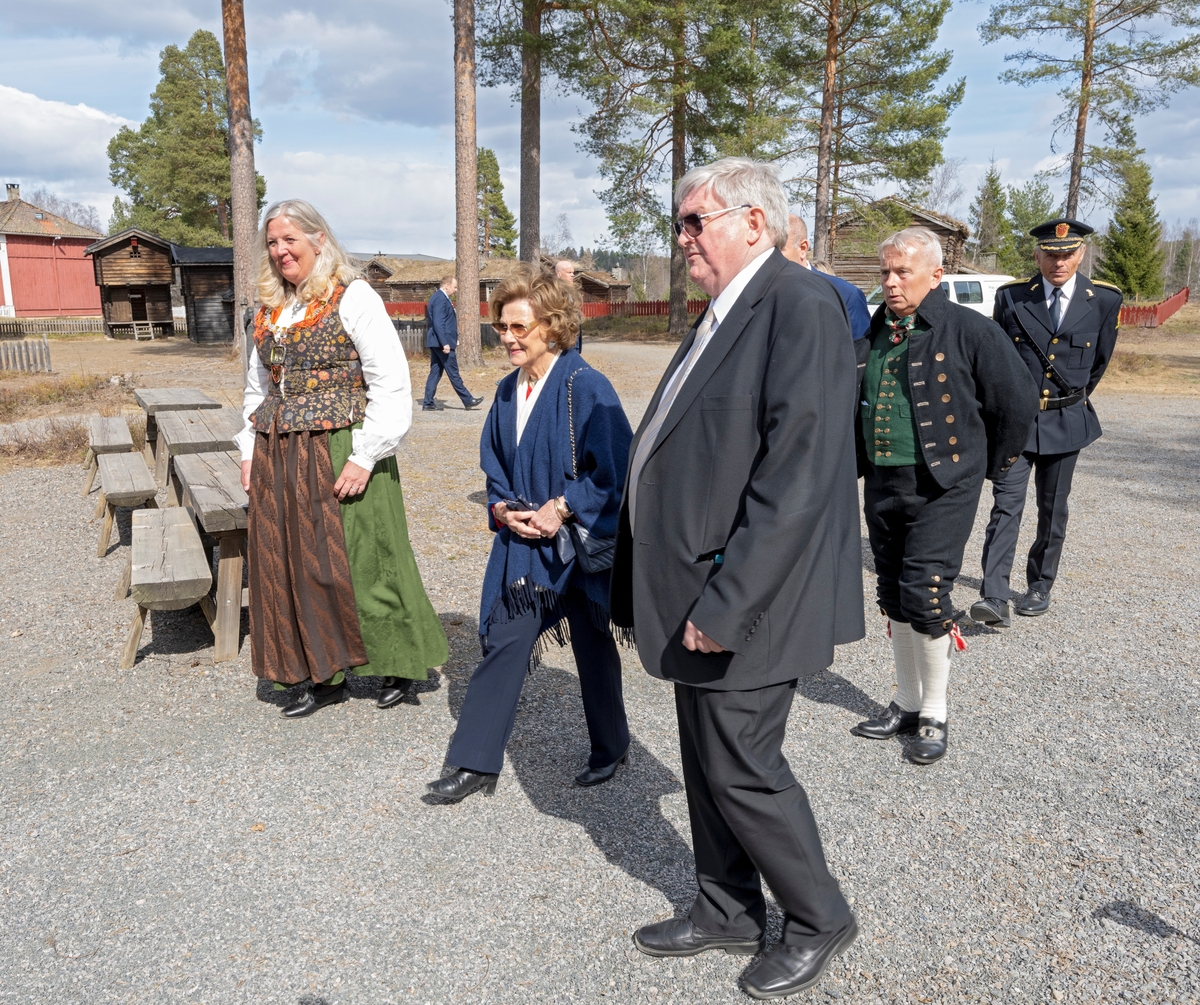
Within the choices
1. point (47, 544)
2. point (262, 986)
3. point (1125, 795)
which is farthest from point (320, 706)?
point (47, 544)

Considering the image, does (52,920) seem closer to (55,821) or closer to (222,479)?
(55,821)

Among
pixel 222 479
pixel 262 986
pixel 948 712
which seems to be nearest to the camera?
pixel 262 986

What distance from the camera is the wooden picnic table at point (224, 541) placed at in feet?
14.3

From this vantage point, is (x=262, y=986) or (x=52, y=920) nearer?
(x=262, y=986)

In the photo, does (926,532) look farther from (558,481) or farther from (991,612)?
(991,612)

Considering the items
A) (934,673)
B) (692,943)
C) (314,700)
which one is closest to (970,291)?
(934,673)

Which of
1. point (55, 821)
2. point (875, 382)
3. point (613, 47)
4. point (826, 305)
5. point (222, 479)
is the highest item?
point (613, 47)

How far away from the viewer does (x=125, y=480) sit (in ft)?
19.9

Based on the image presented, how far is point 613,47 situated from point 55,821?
21186mm

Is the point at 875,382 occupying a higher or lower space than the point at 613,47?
lower

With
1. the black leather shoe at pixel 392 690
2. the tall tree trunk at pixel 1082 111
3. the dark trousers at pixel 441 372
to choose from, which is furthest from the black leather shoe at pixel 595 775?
the tall tree trunk at pixel 1082 111

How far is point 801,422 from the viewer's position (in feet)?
6.51

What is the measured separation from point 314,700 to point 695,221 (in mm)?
2830

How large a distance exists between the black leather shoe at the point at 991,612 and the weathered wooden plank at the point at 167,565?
392 cm
